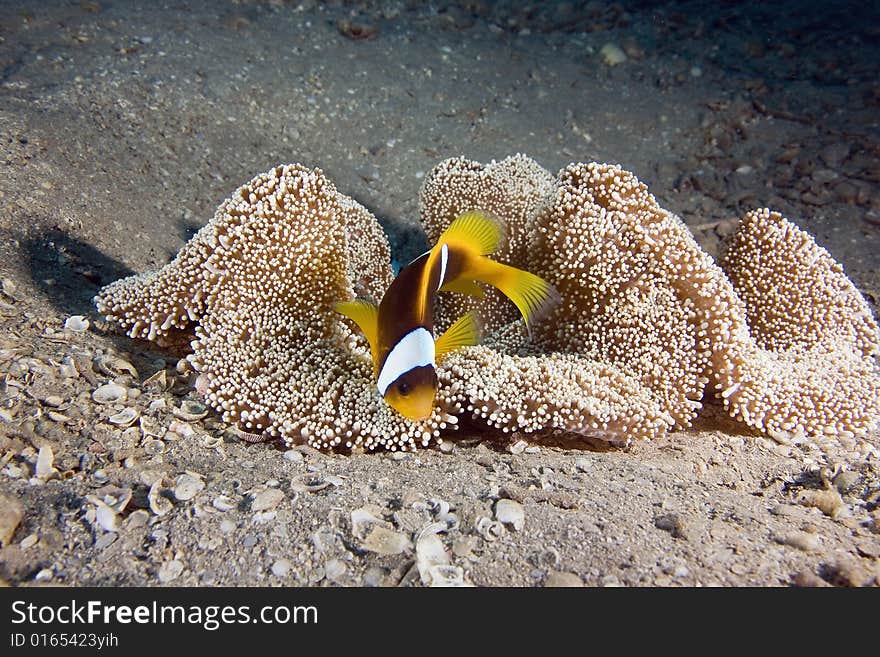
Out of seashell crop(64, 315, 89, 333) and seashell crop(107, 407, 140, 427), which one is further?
seashell crop(64, 315, 89, 333)

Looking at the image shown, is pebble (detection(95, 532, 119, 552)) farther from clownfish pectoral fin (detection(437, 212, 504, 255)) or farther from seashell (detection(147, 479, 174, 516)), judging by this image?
clownfish pectoral fin (detection(437, 212, 504, 255))

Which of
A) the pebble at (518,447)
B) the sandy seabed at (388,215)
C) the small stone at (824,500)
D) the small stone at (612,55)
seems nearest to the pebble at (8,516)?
the sandy seabed at (388,215)

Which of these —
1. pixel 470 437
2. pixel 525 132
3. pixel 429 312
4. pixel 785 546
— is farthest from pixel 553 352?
pixel 525 132

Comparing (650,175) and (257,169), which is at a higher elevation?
(650,175)

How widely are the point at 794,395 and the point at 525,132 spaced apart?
296cm

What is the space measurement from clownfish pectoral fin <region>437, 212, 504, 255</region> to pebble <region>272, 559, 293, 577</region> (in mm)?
904

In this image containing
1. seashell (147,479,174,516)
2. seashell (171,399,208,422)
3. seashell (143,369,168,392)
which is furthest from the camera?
seashell (143,369,168,392)

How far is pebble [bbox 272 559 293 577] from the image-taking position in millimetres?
1260

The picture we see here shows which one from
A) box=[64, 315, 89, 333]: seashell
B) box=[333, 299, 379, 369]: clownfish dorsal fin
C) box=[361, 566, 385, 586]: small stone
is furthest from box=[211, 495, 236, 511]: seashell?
box=[64, 315, 89, 333]: seashell

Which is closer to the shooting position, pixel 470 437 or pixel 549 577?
pixel 549 577

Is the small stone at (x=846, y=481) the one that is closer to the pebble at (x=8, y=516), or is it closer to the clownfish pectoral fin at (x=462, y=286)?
the clownfish pectoral fin at (x=462, y=286)

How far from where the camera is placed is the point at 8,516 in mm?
1332
